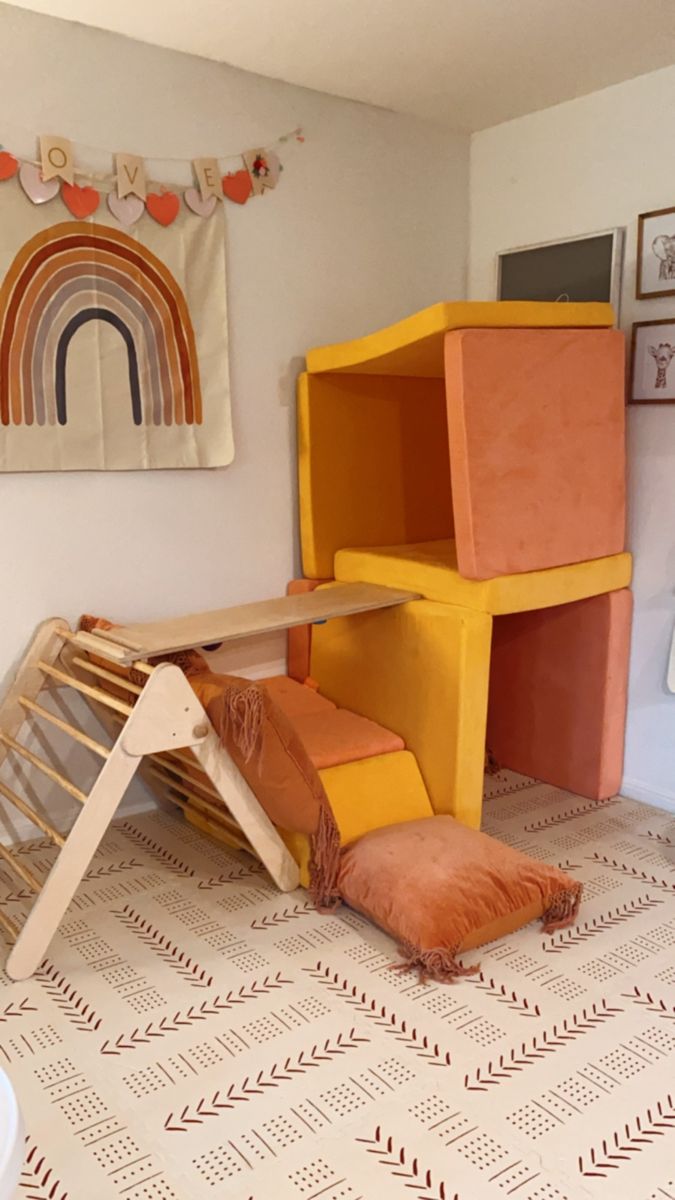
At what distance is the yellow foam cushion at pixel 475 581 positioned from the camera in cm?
251

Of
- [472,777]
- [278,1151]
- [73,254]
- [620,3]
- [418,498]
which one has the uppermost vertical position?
[620,3]

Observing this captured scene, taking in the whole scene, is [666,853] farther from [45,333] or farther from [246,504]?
[45,333]

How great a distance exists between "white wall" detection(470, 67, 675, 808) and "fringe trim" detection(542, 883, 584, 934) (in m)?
0.80

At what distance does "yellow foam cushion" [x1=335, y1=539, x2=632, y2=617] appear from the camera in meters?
2.51

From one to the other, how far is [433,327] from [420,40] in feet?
2.76

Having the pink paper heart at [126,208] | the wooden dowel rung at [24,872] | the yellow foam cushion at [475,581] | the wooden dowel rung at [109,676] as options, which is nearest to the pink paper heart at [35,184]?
the pink paper heart at [126,208]

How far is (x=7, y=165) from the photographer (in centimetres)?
237

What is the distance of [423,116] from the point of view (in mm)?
3166

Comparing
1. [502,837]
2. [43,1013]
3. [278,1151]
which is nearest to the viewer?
[278,1151]

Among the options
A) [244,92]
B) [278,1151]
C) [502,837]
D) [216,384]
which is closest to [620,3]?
[244,92]

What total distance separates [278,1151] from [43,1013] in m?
0.63

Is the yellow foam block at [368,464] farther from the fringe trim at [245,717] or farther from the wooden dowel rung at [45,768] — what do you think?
the wooden dowel rung at [45,768]

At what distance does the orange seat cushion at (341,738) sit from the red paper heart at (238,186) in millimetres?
1567

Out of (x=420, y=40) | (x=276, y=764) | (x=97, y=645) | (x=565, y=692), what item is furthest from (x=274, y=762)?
(x=420, y=40)
